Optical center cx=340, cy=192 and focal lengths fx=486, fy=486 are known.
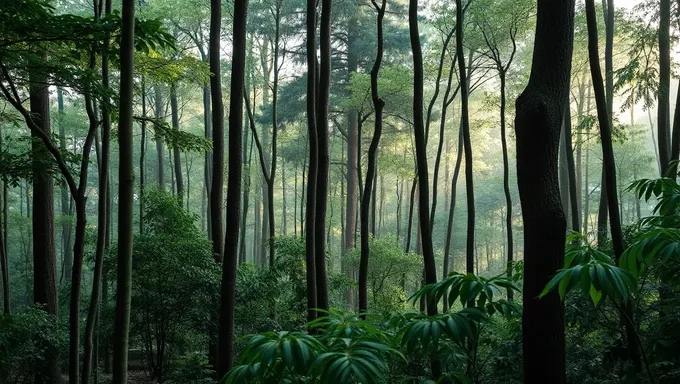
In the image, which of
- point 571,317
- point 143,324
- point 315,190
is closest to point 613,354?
point 571,317

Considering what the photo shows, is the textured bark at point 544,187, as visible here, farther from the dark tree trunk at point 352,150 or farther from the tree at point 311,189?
the dark tree trunk at point 352,150

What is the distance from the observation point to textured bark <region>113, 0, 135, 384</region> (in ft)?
11.1

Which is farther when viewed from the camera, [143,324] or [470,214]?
[470,214]

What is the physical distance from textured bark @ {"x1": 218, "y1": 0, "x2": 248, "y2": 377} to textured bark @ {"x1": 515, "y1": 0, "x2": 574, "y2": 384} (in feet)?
16.7

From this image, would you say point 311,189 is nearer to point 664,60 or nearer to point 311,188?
point 311,188

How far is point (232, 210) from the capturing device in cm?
713

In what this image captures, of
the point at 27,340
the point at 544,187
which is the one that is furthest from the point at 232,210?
the point at 544,187

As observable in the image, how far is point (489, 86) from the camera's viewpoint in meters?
29.6

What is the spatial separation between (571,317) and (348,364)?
3.71 metres

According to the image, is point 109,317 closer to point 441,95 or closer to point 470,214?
point 470,214

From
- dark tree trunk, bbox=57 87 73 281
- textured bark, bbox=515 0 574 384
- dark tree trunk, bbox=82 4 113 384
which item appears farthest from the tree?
dark tree trunk, bbox=57 87 73 281

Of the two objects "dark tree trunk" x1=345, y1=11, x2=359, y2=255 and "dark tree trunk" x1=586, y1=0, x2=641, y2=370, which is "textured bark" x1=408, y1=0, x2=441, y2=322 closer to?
"dark tree trunk" x1=586, y1=0, x2=641, y2=370

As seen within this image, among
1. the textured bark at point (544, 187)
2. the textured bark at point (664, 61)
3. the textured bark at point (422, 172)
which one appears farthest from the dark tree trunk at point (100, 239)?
the textured bark at point (664, 61)

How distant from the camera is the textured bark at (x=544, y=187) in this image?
238 centimetres
